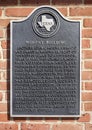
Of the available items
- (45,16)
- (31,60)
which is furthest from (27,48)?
(45,16)

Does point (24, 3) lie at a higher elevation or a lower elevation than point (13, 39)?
higher

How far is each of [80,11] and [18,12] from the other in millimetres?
621

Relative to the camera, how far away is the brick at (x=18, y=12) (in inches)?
138

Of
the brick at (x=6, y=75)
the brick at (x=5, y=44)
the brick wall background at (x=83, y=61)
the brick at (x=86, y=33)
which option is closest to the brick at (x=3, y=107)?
the brick wall background at (x=83, y=61)

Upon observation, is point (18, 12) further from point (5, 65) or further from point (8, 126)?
point (8, 126)

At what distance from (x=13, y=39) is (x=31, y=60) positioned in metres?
0.28

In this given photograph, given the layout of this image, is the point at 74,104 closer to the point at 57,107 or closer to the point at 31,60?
the point at 57,107

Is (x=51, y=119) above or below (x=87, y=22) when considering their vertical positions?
below

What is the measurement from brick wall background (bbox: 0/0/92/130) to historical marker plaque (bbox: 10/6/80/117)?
0.23ft

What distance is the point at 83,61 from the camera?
11.5 feet

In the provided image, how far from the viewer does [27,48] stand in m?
3.47

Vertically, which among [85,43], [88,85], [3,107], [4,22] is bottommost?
[3,107]

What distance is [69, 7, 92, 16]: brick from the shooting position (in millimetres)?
3482

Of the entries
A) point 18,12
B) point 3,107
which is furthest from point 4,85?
point 18,12
